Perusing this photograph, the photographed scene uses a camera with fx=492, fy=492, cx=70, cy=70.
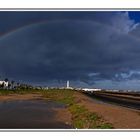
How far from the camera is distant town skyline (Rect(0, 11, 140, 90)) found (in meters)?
8.37

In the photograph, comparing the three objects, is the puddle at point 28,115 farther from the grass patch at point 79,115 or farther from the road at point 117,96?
the road at point 117,96

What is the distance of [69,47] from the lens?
28.2 feet

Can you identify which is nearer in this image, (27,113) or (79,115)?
(27,113)

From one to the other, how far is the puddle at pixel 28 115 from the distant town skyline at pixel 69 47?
0.45 meters

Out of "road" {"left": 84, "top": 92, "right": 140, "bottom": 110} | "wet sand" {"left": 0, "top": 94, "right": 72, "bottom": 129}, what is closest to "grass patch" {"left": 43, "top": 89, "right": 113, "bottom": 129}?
"wet sand" {"left": 0, "top": 94, "right": 72, "bottom": 129}

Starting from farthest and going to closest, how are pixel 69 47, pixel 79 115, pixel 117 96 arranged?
pixel 117 96
pixel 79 115
pixel 69 47

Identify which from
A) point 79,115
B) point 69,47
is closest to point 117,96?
point 79,115

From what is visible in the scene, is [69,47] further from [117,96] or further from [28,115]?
[117,96]

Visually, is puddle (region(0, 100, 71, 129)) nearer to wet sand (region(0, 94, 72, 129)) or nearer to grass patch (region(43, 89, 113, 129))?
wet sand (region(0, 94, 72, 129))

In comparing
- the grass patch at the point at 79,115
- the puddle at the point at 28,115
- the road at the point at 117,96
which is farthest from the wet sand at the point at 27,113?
the road at the point at 117,96

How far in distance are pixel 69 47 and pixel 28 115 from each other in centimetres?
140
